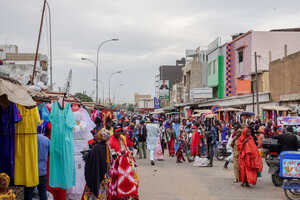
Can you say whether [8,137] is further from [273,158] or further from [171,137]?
[171,137]

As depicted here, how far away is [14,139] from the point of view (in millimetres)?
5680

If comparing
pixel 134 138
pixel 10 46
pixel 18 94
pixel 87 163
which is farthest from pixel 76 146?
pixel 10 46

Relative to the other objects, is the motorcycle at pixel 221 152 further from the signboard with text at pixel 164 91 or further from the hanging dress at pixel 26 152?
the signboard with text at pixel 164 91

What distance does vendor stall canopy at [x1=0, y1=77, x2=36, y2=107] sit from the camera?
4.98 m

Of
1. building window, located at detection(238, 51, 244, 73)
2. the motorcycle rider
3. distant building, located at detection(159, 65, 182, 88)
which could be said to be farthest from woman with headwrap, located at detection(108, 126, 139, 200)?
distant building, located at detection(159, 65, 182, 88)

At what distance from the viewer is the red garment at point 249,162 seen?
34.3 feet

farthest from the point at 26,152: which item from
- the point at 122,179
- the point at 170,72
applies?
the point at 170,72

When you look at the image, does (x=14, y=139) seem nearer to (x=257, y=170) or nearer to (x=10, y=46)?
(x=257, y=170)

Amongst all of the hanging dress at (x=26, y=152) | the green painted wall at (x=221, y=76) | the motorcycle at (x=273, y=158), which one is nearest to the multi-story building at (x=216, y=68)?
the green painted wall at (x=221, y=76)

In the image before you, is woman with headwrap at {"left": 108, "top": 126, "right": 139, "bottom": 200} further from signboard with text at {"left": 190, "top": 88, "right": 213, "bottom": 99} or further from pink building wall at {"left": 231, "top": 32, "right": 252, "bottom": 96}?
signboard with text at {"left": 190, "top": 88, "right": 213, "bottom": 99}

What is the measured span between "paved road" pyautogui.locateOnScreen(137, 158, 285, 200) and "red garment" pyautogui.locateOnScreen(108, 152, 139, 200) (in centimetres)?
176

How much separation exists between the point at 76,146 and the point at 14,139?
2.75m

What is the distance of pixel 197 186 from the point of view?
34.7 ft

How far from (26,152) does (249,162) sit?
6.77m
